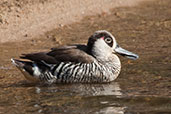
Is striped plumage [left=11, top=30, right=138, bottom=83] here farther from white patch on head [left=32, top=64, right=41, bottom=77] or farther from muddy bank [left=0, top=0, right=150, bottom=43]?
muddy bank [left=0, top=0, right=150, bottom=43]

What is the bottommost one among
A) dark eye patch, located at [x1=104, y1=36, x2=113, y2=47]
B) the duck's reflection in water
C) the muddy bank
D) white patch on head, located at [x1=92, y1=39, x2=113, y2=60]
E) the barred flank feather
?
the duck's reflection in water

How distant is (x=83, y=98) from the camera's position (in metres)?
8.02

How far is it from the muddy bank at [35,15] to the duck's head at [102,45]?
345 cm

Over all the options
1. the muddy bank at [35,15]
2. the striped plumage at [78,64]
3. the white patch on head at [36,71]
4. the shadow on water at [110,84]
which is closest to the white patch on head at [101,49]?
the striped plumage at [78,64]

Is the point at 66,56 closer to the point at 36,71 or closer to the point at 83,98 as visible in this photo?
the point at 36,71

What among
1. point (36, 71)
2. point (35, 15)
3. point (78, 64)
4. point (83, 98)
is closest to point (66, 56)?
point (78, 64)

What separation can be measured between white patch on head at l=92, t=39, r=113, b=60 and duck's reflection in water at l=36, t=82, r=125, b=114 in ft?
1.75

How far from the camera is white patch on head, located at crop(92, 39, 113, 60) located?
355 inches

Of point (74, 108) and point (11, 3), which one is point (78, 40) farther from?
point (74, 108)

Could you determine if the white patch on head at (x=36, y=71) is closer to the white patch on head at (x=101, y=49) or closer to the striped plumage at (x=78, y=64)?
the striped plumage at (x=78, y=64)

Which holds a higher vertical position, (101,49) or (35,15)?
(35,15)

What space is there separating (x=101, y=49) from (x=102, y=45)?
8 centimetres

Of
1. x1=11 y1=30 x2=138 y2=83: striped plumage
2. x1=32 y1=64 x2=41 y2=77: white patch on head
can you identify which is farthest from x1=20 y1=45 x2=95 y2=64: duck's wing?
x1=32 y1=64 x2=41 y2=77: white patch on head

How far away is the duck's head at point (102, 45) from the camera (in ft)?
29.6
